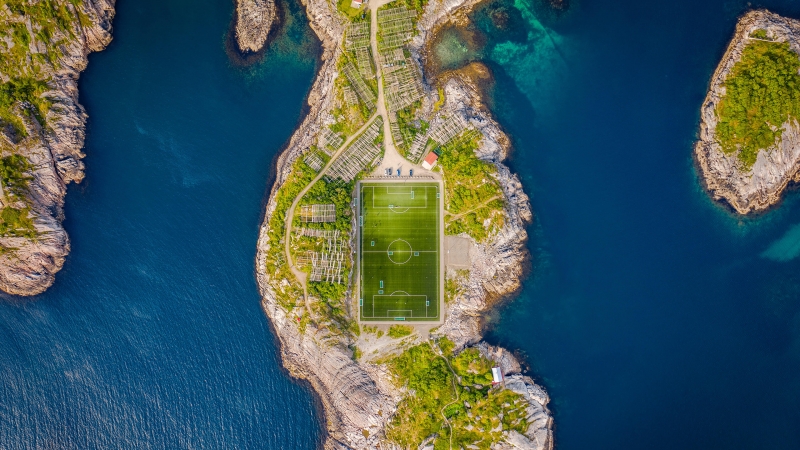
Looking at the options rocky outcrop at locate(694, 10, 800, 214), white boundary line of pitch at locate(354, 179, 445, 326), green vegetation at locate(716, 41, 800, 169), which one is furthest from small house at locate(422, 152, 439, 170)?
green vegetation at locate(716, 41, 800, 169)

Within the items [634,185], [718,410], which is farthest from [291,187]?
[718,410]

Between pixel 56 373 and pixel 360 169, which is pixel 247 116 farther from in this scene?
pixel 56 373

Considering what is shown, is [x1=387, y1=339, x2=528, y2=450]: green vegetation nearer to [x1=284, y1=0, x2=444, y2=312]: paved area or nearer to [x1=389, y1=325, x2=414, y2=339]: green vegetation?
[x1=389, y1=325, x2=414, y2=339]: green vegetation

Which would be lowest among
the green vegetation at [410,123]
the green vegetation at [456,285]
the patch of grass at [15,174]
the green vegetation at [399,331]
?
the green vegetation at [399,331]

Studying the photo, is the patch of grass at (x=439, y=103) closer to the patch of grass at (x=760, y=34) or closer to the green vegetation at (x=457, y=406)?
the green vegetation at (x=457, y=406)

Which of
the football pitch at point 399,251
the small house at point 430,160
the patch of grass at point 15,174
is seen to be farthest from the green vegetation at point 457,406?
the patch of grass at point 15,174

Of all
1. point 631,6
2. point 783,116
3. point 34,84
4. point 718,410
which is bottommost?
point 718,410
